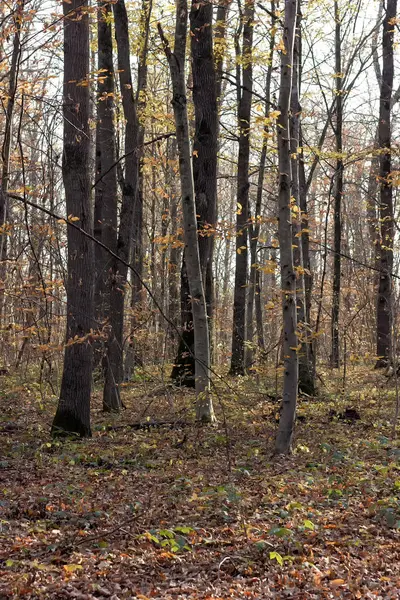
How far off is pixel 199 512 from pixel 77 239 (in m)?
4.19

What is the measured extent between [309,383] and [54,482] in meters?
5.86

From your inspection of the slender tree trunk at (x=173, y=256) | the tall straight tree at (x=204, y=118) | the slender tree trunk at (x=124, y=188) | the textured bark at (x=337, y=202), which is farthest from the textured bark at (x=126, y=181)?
the textured bark at (x=337, y=202)

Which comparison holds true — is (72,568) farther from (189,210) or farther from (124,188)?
(124,188)

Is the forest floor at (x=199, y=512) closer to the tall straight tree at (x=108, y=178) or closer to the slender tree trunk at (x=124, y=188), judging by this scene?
the tall straight tree at (x=108, y=178)

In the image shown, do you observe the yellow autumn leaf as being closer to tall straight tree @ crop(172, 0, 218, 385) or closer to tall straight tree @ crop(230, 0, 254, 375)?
tall straight tree @ crop(172, 0, 218, 385)

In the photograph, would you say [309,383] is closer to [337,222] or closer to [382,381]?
[382,381]

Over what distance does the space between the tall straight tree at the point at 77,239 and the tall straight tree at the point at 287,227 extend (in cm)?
247

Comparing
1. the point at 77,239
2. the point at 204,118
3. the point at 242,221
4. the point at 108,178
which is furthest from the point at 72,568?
the point at 242,221

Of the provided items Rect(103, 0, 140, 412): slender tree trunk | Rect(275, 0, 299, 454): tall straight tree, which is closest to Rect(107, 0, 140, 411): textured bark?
Rect(103, 0, 140, 412): slender tree trunk

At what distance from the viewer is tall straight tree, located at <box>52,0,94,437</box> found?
26.7 feet

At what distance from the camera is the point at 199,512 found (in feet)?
18.7

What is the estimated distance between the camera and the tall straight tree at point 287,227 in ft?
24.1

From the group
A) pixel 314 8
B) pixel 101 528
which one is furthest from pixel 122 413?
pixel 314 8

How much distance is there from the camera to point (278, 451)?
767 cm
